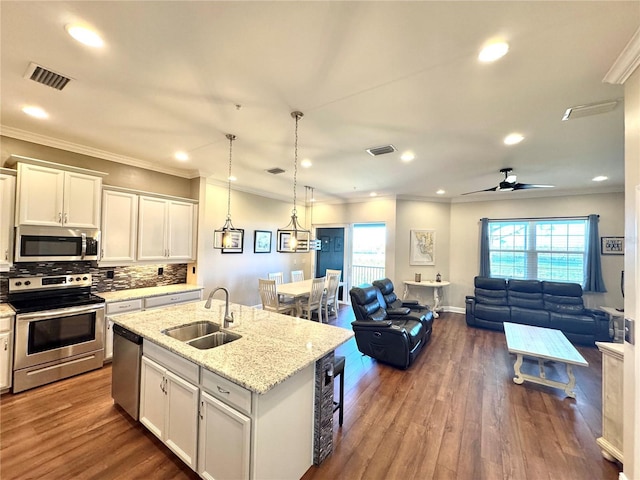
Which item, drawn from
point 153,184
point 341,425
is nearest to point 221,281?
point 153,184

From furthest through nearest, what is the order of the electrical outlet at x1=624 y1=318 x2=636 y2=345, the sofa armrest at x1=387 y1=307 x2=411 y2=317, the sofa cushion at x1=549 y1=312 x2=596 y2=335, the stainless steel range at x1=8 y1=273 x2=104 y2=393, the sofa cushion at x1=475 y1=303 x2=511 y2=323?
1. the sofa cushion at x1=475 y1=303 x2=511 y2=323
2. the sofa cushion at x1=549 y1=312 x2=596 y2=335
3. the sofa armrest at x1=387 y1=307 x2=411 y2=317
4. the stainless steel range at x1=8 y1=273 x2=104 y2=393
5. the electrical outlet at x1=624 y1=318 x2=636 y2=345

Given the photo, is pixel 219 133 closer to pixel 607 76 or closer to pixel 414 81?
pixel 414 81

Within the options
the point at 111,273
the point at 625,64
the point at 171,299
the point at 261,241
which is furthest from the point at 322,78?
the point at 261,241

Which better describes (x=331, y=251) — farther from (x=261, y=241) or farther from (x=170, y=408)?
(x=170, y=408)

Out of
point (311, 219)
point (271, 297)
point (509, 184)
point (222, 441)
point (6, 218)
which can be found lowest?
point (222, 441)

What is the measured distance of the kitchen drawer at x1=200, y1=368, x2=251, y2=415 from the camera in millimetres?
1495

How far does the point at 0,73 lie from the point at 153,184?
95.3 inches

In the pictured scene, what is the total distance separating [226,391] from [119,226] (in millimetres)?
3312

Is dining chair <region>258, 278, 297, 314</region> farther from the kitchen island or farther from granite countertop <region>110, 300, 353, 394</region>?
the kitchen island

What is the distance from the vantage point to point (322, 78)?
2004 millimetres

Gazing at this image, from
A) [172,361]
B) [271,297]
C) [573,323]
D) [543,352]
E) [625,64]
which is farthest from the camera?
[271,297]

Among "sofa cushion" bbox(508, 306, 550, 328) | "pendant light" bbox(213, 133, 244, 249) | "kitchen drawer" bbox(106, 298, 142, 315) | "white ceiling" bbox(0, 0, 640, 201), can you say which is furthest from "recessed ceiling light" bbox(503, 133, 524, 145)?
"kitchen drawer" bbox(106, 298, 142, 315)

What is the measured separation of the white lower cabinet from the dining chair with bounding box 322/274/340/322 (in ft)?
14.1

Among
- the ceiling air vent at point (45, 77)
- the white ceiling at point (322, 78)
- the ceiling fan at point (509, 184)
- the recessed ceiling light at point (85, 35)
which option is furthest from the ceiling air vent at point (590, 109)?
the ceiling air vent at point (45, 77)
